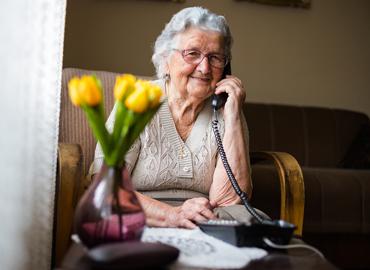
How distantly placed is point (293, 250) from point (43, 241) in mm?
631

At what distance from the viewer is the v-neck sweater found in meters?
1.71

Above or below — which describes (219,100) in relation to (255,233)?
above

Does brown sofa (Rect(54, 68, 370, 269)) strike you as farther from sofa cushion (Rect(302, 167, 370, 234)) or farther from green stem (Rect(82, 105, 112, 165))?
green stem (Rect(82, 105, 112, 165))

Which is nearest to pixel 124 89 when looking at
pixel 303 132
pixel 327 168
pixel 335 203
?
pixel 335 203

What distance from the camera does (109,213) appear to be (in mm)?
1014

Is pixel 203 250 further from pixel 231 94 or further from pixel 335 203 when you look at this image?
pixel 335 203

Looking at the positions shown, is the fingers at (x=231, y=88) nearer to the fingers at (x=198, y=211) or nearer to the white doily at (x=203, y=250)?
the fingers at (x=198, y=211)

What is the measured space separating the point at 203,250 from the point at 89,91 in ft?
1.24

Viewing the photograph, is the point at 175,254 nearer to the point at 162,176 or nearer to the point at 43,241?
the point at 43,241

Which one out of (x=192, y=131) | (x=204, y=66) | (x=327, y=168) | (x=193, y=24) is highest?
(x=193, y=24)

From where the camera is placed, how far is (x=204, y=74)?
5.75ft

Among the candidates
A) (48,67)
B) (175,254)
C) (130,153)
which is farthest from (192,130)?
(175,254)

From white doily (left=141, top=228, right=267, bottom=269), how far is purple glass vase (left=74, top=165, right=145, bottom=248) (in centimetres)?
11

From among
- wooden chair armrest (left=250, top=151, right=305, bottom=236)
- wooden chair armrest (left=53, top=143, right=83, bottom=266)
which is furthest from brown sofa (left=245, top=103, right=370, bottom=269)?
wooden chair armrest (left=53, top=143, right=83, bottom=266)
